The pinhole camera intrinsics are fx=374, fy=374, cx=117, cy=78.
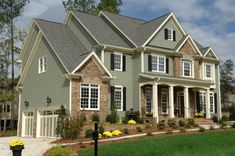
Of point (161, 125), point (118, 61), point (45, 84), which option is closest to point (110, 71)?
point (118, 61)

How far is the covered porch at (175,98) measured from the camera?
31812 mm

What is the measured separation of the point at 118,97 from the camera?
31984 mm

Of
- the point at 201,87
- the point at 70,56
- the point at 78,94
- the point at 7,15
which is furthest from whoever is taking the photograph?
the point at 7,15

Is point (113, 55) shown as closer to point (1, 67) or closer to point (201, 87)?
point (201, 87)

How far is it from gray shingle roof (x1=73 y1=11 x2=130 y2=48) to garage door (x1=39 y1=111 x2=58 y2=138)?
745 cm

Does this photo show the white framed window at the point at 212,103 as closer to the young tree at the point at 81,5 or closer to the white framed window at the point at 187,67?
the white framed window at the point at 187,67

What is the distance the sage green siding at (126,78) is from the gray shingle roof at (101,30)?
1285mm

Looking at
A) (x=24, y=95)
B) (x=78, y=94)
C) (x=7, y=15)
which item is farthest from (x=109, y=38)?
(x=7, y=15)

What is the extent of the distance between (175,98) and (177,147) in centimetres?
1736

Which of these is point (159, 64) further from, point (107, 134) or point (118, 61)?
point (107, 134)

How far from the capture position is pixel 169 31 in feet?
117

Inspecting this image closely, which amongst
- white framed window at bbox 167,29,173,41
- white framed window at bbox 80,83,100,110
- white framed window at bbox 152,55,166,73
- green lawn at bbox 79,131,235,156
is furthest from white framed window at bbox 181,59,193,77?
green lawn at bbox 79,131,235,156

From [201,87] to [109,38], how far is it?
9644 millimetres

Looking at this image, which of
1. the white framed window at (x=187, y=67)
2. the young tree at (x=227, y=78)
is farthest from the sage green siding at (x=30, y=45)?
the young tree at (x=227, y=78)
